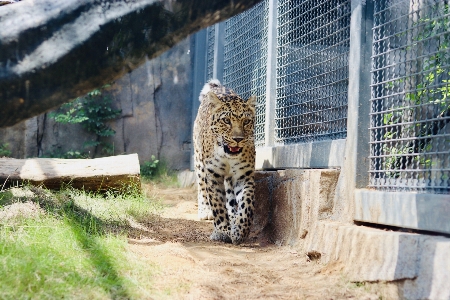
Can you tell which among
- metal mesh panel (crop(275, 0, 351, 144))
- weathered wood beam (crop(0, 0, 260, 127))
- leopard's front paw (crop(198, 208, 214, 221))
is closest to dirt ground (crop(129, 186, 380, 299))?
metal mesh panel (crop(275, 0, 351, 144))

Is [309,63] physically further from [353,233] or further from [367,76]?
[353,233]

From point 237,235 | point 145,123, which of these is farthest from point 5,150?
point 237,235

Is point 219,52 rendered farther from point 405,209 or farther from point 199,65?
point 405,209

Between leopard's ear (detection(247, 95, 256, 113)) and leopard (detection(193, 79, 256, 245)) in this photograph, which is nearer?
leopard (detection(193, 79, 256, 245))

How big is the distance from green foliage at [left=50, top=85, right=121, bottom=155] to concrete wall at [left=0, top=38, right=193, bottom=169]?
150 mm

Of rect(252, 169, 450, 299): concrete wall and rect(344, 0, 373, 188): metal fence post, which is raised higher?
rect(344, 0, 373, 188): metal fence post

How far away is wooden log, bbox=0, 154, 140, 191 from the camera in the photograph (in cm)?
673

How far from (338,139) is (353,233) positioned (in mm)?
1190

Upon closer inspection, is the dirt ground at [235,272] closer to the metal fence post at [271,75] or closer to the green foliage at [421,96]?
the green foliage at [421,96]

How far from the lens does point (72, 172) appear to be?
6.94m

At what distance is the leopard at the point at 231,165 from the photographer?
600 cm

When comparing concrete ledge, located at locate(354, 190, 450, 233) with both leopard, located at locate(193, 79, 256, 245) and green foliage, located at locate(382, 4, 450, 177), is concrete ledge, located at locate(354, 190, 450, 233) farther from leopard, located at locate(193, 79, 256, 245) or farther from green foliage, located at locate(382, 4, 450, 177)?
leopard, located at locate(193, 79, 256, 245)

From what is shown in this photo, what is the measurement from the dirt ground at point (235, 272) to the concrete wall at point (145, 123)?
5534 mm

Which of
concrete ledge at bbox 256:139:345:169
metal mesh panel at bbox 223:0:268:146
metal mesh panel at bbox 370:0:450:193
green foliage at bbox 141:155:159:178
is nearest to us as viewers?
metal mesh panel at bbox 370:0:450:193
